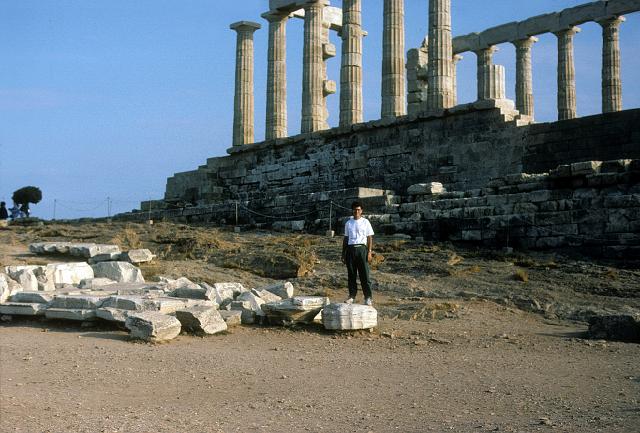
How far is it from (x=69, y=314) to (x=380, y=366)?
484 centimetres

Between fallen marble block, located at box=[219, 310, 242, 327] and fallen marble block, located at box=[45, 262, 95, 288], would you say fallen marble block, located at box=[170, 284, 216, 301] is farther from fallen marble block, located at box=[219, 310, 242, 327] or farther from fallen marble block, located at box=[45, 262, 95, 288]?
fallen marble block, located at box=[45, 262, 95, 288]

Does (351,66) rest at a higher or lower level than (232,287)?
higher

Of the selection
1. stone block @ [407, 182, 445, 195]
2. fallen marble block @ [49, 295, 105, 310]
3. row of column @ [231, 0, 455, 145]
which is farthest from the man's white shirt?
row of column @ [231, 0, 455, 145]

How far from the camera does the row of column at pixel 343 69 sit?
89.5 feet

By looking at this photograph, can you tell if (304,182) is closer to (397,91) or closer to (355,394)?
(397,91)

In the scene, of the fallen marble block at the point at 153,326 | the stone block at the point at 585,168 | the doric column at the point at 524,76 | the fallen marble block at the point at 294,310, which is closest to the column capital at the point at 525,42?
the doric column at the point at 524,76

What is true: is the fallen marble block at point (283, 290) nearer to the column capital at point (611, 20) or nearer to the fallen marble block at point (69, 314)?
the fallen marble block at point (69, 314)

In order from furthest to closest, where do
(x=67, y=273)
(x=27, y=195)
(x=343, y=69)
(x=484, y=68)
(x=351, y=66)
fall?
(x=27, y=195), (x=484, y=68), (x=343, y=69), (x=351, y=66), (x=67, y=273)

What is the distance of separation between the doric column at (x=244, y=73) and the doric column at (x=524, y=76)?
36.9ft

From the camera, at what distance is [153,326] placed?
1038 centimetres

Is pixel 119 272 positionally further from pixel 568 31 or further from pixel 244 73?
pixel 568 31

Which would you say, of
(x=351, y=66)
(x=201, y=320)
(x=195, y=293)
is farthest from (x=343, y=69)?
(x=201, y=320)

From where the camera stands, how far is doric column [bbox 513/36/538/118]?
35378 millimetres

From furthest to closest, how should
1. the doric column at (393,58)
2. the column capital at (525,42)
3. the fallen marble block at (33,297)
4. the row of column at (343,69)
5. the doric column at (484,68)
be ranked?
the doric column at (484,68) → the column capital at (525,42) → the doric column at (393,58) → the row of column at (343,69) → the fallen marble block at (33,297)
